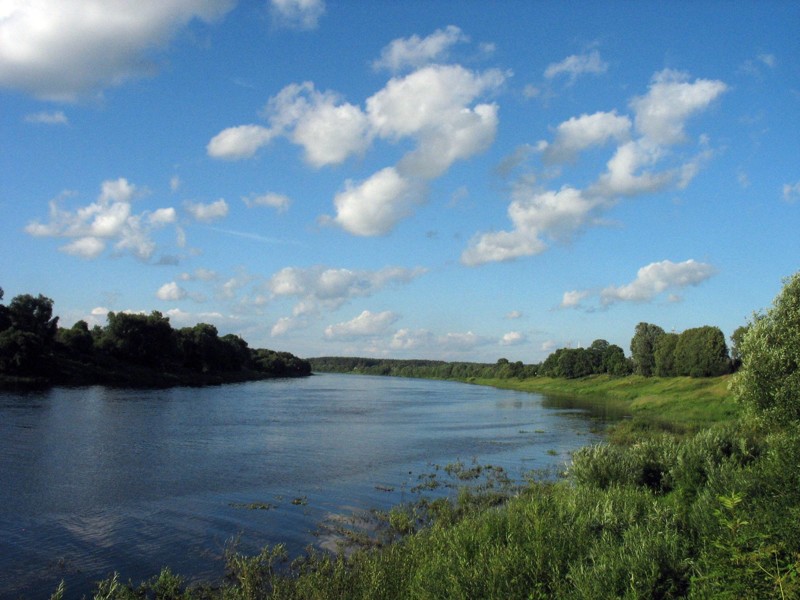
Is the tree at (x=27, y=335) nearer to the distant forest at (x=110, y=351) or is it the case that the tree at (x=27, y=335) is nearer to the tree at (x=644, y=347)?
the distant forest at (x=110, y=351)

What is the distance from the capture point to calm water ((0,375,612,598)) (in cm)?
1463

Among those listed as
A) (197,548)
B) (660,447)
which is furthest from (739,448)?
(197,548)

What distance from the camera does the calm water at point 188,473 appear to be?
14.6m

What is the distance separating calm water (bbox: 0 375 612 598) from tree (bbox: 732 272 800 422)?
33.4 feet

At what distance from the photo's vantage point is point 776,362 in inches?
1017

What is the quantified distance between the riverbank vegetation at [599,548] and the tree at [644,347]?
103 m

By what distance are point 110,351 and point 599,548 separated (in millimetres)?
A: 103947

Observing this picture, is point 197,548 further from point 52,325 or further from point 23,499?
point 52,325

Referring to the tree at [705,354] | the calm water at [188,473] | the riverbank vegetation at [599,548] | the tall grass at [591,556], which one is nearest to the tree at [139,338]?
the calm water at [188,473]

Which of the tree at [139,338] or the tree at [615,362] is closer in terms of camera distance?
the tree at [139,338]

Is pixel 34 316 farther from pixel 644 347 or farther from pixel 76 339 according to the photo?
pixel 644 347

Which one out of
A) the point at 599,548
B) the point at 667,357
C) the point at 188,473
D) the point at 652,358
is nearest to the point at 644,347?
the point at 652,358

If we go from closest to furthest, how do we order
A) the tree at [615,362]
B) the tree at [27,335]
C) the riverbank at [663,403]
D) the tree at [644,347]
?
the riverbank at [663,403] < the tree at [27,335] < the tree at [644,347] < the tree at [615,362]

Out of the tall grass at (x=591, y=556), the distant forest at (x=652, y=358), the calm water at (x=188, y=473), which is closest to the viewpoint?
the tall grass at (x=591, y=556)
